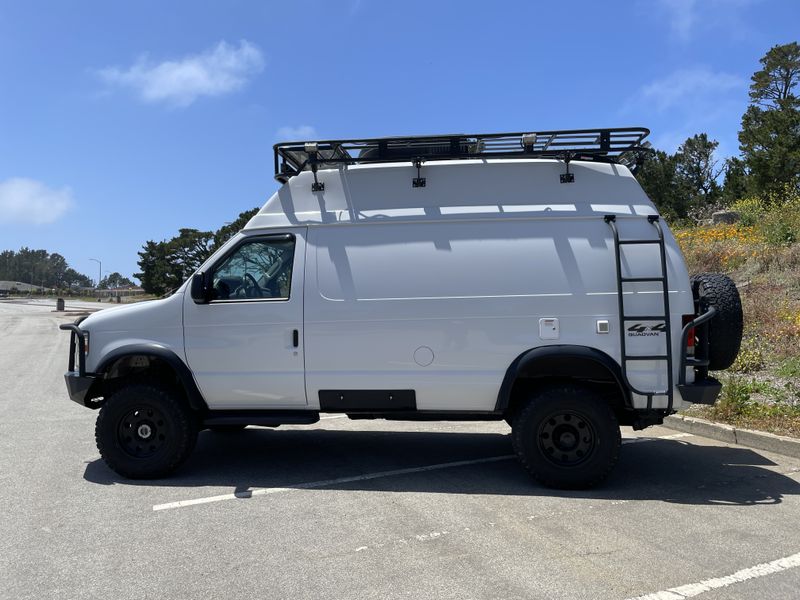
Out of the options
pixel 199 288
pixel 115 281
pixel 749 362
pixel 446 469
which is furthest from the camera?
pixel 115 281

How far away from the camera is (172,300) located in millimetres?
5723

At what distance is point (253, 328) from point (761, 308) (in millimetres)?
8859

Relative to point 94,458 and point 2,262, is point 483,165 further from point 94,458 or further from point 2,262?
point 2,262

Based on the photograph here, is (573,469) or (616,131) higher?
(616,131)

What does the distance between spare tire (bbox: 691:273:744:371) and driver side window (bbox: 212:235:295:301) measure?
3.61 metres

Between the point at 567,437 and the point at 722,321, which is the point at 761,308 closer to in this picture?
the point at 722,321

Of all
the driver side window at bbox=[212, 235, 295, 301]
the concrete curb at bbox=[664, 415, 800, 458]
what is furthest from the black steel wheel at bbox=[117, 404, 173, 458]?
the concrete curb at bbox=[664, 415, 800, 458]

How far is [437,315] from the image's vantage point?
5.41m

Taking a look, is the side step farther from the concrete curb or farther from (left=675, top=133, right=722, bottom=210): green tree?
(left=675, top=133, right=722, bottom=210): green tree

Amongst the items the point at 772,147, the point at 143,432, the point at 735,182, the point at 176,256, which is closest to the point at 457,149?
the point at 143,432

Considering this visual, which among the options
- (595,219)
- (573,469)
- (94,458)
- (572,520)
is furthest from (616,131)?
(94,458)

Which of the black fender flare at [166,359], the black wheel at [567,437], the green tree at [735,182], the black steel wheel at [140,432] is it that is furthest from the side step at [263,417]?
the green tree at [735,182]

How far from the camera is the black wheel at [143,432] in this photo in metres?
5.68

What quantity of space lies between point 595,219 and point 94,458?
5385 mm
